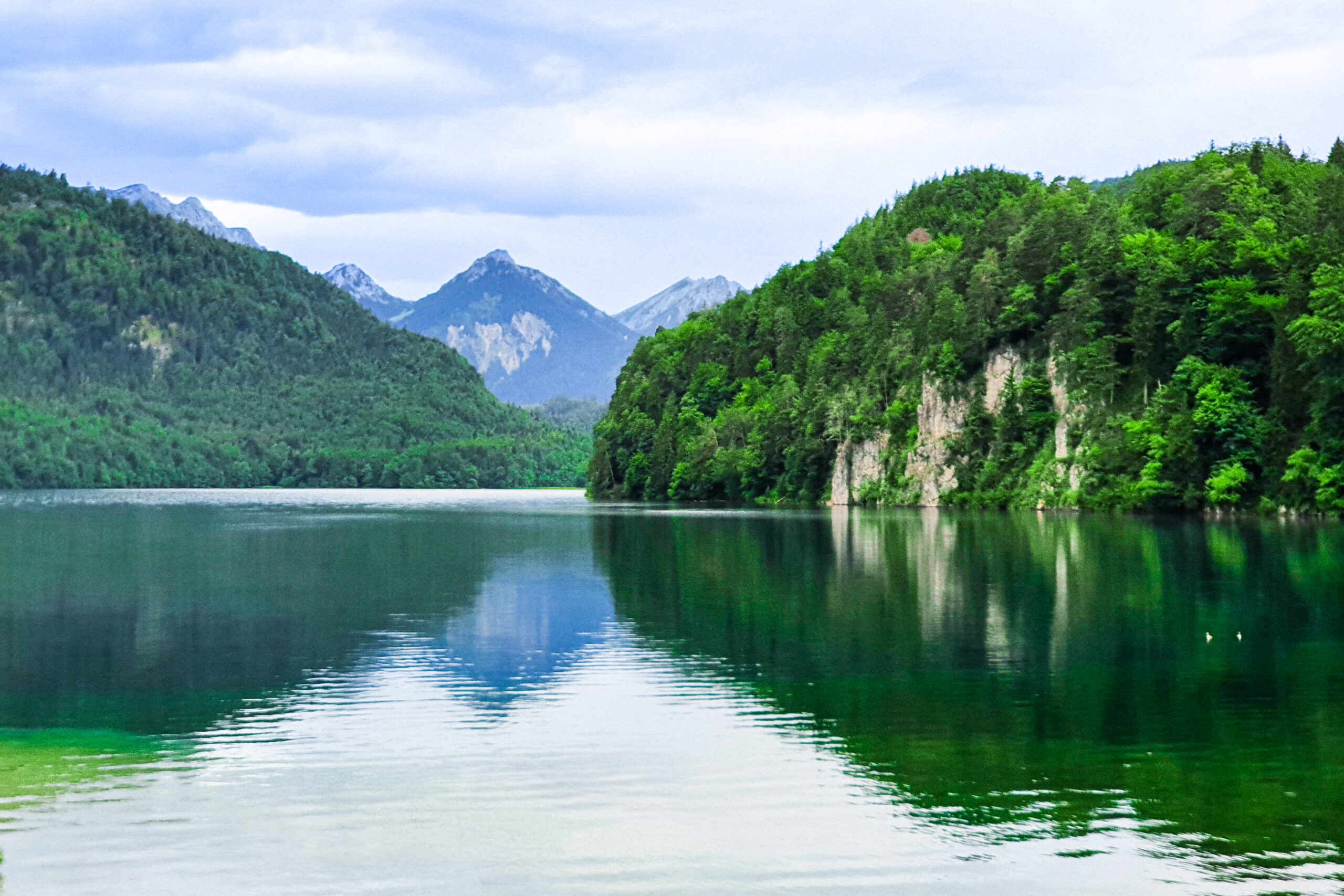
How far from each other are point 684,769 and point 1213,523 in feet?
229

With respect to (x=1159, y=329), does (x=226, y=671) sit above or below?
below

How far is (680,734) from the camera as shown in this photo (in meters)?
19.9

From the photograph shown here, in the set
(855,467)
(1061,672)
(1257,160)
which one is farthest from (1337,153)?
(1061,672)

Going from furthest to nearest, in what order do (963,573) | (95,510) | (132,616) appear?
(95,510) < (963,573) < (132,616)

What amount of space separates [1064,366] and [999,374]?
10.2 meters

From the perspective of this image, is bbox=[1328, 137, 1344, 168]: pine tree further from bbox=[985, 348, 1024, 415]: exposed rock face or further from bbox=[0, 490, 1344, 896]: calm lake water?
bbox=[0, 490, 1344, 896]: calm lake water

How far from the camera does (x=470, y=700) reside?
75.8 feet

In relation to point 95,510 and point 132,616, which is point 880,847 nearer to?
point 132,616

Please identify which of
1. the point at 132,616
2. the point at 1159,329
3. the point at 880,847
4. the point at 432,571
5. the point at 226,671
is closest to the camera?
the point at 880,847

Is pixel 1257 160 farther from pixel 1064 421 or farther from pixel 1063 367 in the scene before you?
pixel 1064 421

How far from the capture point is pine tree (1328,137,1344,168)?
11919 centimetres

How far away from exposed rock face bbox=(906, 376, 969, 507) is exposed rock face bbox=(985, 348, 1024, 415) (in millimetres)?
3010

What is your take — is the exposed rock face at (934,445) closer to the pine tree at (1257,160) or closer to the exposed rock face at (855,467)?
the exposed rock face at (855,467)

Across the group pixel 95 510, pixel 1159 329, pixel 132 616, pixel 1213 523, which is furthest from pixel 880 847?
pixel 95 510
